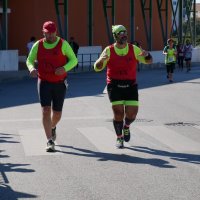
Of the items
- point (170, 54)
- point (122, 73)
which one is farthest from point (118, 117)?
point (170, 54)

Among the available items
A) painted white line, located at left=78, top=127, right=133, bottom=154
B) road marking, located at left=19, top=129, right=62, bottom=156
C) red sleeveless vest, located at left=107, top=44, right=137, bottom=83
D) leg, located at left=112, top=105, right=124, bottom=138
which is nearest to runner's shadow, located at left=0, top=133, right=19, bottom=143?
road marking, located at left=19, top=129, right=62, bottom=156

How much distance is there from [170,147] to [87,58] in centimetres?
2646

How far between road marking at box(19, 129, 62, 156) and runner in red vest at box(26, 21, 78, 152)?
0.21 meters

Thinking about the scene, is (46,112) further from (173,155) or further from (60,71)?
(173,155)

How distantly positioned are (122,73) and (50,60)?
1111mm

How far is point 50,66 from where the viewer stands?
8.97 m

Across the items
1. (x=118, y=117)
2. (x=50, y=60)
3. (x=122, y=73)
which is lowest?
(x=118, y=117)

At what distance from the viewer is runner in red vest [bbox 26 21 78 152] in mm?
8891

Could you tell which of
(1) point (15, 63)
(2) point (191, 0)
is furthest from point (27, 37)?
(2) point (191, 0)

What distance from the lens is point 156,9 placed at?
165 ft

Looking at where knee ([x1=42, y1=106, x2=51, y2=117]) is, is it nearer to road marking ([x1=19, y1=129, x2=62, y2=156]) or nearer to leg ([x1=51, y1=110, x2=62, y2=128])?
leg ([x1=51, y1=110, x2=62, y2=128])

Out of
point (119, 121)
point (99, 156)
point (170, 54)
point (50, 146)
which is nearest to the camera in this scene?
point (99, 156)

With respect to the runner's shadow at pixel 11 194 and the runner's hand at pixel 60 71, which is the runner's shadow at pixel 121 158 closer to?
the runner's hand at pixel 60 71

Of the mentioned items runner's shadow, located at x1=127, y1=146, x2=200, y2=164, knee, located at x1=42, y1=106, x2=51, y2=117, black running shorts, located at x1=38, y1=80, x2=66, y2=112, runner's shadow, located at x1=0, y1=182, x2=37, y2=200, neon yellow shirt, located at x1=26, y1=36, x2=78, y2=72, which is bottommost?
runner's shadow, located at x1=127, y1=146, x2=200, y2=164
